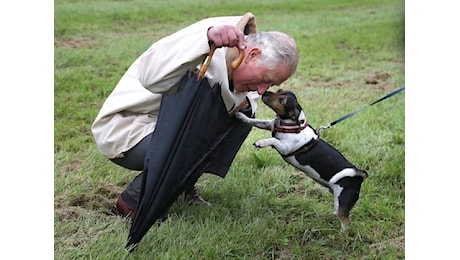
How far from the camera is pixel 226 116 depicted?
4.01ft

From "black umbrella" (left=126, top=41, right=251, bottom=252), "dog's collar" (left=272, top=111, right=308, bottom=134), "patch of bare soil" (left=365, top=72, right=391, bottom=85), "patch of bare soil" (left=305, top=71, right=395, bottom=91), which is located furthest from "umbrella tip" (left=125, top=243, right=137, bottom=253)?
"patch of bare soil" (left=365, top=72, right=391, bottom=85)

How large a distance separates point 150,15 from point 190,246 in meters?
0.67

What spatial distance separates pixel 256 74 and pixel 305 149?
0.55 feet

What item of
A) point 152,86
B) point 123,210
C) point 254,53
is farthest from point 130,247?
point 254,53

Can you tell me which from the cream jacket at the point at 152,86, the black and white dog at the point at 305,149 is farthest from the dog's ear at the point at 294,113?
the cream jacket at the point at 152,86

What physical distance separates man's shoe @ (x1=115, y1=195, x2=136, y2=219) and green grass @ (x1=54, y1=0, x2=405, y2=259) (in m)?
0.03

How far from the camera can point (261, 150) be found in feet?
5.06

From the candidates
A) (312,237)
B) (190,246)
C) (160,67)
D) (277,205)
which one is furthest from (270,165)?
(160,67)

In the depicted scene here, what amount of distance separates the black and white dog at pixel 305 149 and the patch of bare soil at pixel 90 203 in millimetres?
330

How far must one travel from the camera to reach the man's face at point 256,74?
118 cm

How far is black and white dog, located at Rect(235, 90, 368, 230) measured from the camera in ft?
3.98

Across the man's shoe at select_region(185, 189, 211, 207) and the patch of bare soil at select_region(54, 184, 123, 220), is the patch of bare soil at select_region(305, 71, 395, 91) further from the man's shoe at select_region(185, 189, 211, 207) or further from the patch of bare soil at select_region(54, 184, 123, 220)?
the patch of bare soil at select_region(54, 184, 123, 220)

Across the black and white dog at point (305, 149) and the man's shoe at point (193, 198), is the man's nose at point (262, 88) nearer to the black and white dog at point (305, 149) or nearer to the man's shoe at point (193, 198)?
the black and white dog at point (305, 149)
